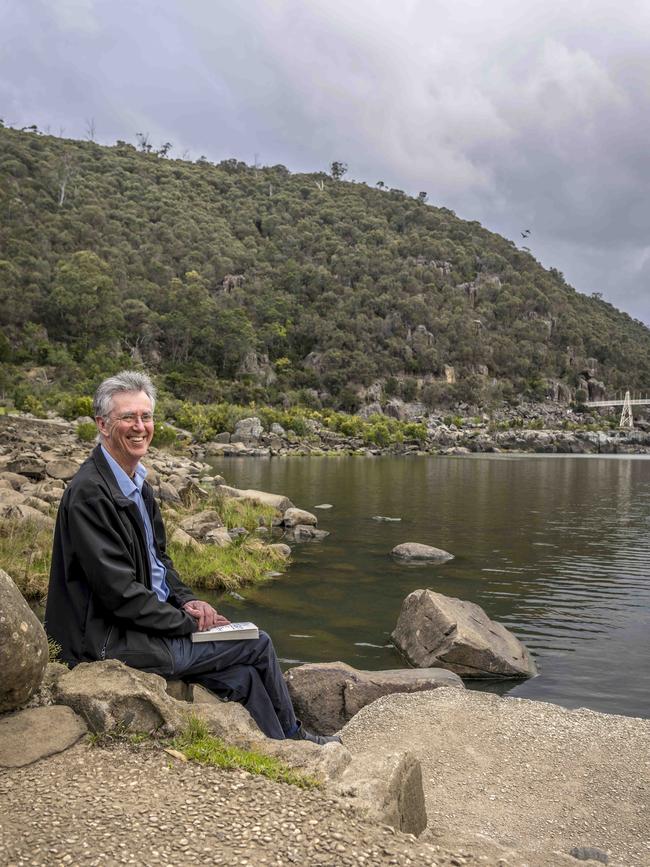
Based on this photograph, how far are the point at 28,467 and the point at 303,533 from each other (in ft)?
31.0

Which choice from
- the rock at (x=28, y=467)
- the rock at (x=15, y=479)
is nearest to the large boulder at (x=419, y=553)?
the rock at (x=15, y=479)

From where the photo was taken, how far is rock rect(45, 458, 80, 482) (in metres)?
20.7

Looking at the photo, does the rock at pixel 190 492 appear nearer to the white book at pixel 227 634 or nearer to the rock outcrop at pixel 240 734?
the white book at pixel 227 634

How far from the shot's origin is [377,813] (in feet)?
11.8

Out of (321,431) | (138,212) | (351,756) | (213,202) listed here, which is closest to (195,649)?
→ (351,756)

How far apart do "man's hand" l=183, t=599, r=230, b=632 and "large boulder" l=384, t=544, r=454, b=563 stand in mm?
11953

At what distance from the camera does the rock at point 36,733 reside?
3.76 meters

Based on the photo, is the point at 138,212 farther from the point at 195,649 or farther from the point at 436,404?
the point at 195,649

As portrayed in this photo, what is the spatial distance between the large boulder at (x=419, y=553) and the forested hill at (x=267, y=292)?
191ft

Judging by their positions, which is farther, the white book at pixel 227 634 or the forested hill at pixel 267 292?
the forested hill at pixel 267 292

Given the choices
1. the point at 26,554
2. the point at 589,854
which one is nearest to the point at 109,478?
the point at 589,854

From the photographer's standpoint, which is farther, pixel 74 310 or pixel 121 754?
pixel 74 310

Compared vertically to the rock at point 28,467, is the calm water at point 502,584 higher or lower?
lower

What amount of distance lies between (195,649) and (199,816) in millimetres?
1612
